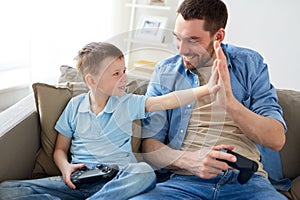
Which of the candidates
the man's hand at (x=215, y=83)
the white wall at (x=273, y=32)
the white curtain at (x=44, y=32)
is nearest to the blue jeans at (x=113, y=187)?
the man's hand at (x=215, y=83)

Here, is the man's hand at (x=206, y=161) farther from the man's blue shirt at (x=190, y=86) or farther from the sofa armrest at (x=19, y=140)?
the sofa armrest at (x=19, y=140)

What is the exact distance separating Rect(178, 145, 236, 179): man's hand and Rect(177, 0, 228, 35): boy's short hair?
45cm

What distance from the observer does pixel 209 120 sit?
118 cm

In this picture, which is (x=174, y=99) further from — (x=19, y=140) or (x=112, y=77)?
(x=19, y=140)

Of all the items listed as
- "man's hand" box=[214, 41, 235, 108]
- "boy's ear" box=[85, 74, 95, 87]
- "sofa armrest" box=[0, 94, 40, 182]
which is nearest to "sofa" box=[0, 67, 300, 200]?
"sofa armrest" box=[0, 94, 40, 182]

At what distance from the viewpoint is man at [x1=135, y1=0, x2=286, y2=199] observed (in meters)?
1.06

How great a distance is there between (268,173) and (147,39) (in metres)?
0.83

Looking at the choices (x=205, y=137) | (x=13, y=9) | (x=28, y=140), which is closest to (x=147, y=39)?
(x=205, y=137)

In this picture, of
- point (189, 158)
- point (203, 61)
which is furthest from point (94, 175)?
point (203, 61)

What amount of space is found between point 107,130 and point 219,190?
442 mm

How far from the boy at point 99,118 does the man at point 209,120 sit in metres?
0.08

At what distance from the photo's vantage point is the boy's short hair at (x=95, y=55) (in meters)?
1.12

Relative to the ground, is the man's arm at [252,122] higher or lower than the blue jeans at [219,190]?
higher

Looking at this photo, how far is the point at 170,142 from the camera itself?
1.26 m
